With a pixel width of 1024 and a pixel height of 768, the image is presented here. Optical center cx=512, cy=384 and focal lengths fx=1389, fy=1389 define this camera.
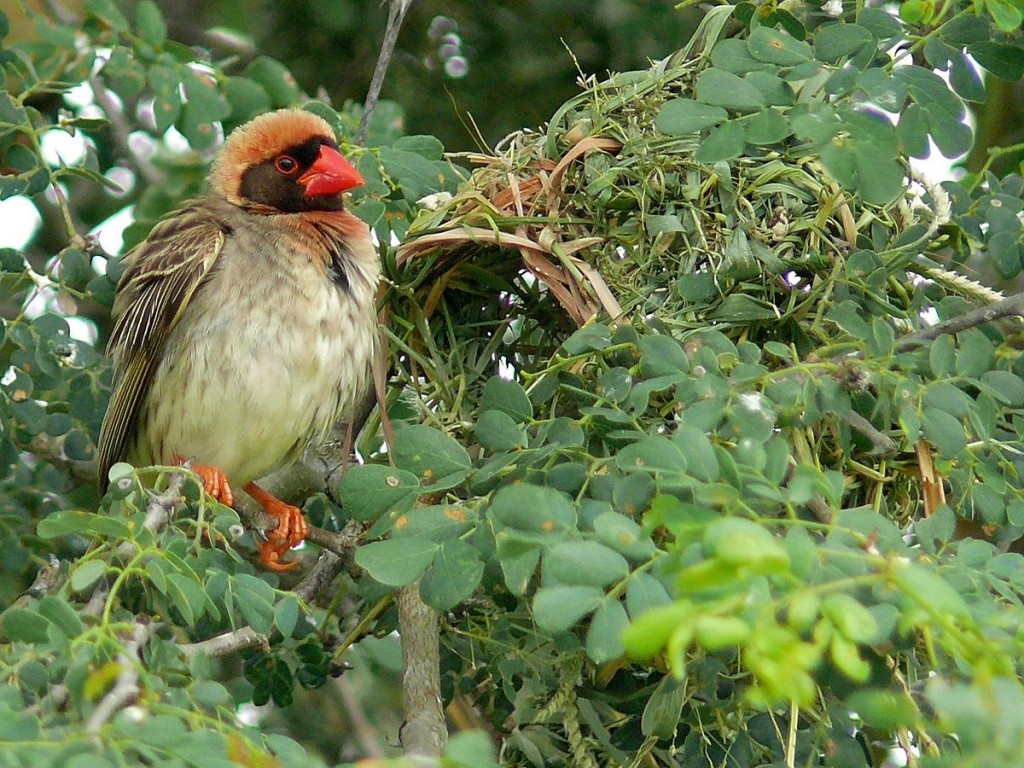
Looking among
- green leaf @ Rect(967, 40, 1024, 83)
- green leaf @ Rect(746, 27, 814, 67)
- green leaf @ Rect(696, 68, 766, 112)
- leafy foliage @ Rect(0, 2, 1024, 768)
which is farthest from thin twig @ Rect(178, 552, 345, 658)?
green leaf @ Rect(967, 40, 1024, 83)

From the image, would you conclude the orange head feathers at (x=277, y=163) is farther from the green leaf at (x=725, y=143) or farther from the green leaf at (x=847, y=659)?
A: the green leaf at (x=847, y=659)

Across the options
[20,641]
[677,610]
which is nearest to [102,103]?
[20,641]

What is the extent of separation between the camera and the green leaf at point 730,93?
2221mm

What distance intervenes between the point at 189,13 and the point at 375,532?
10.2ft

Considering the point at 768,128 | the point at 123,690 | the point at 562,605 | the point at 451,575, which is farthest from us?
the point at 768,128

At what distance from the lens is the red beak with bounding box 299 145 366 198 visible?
317 centimetres

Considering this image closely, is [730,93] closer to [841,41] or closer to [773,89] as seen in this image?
[773,89]

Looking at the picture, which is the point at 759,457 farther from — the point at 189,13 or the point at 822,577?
the point at 189,13

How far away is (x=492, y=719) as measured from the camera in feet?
9.21

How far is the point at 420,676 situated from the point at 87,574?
0.85 metres

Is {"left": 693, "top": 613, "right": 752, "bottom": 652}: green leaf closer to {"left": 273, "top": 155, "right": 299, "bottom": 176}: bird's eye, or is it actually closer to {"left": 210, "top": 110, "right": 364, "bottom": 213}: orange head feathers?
{"left": 210, "top": 110, "right": 364, "bottom": 213}: orange head feathers

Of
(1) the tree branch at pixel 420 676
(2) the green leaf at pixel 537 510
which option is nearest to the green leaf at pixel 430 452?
(1) the tree branch at pixel 420 676

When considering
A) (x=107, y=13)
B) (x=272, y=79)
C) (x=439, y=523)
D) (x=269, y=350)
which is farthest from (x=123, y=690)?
(x=272, y=79)

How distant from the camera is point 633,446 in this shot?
1.97 meters
